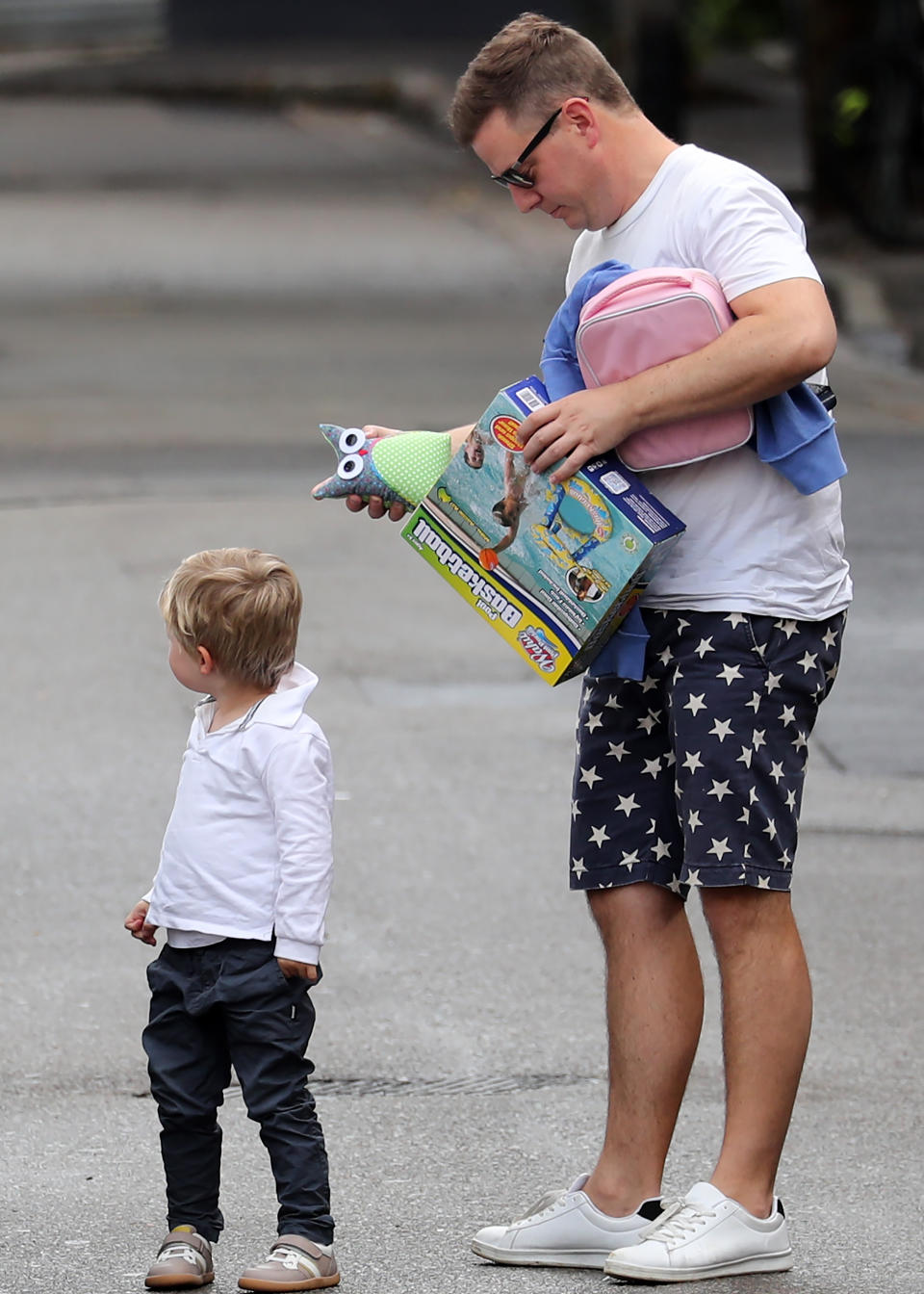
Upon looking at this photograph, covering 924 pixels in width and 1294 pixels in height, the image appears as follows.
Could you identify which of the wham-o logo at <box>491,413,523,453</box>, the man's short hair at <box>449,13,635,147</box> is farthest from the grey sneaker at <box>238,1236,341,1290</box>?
the man's short hair at <box>449,13,635,147</box>

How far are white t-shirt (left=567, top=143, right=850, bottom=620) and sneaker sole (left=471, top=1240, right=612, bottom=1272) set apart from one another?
43.0 inches

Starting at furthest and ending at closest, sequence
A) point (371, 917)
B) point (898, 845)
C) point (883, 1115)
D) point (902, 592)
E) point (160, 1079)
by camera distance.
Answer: point (902, 592), point (898, 845), point (371, 917), point (883, 1115), point (160, 1079)

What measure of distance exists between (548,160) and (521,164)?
5 cm

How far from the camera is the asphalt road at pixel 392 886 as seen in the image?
4000 mm

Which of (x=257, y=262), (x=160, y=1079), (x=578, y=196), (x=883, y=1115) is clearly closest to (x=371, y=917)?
(x=883, y=1115)

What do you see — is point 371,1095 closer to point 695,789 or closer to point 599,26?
point 695,789

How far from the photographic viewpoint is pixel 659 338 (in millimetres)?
3543

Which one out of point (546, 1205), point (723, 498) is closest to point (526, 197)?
point (723, 498)

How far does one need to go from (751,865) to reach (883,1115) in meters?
1.10

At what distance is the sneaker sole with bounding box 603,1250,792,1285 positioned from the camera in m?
3.61

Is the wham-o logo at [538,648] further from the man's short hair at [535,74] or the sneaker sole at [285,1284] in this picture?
the sneaker sole at [285,1284]

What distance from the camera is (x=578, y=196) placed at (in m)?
3.71

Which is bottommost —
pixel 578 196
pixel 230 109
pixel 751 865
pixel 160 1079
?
pixel 230 109

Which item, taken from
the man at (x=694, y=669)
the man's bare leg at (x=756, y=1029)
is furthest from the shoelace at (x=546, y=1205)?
the man's bare leg at (x=756, y=1029)
